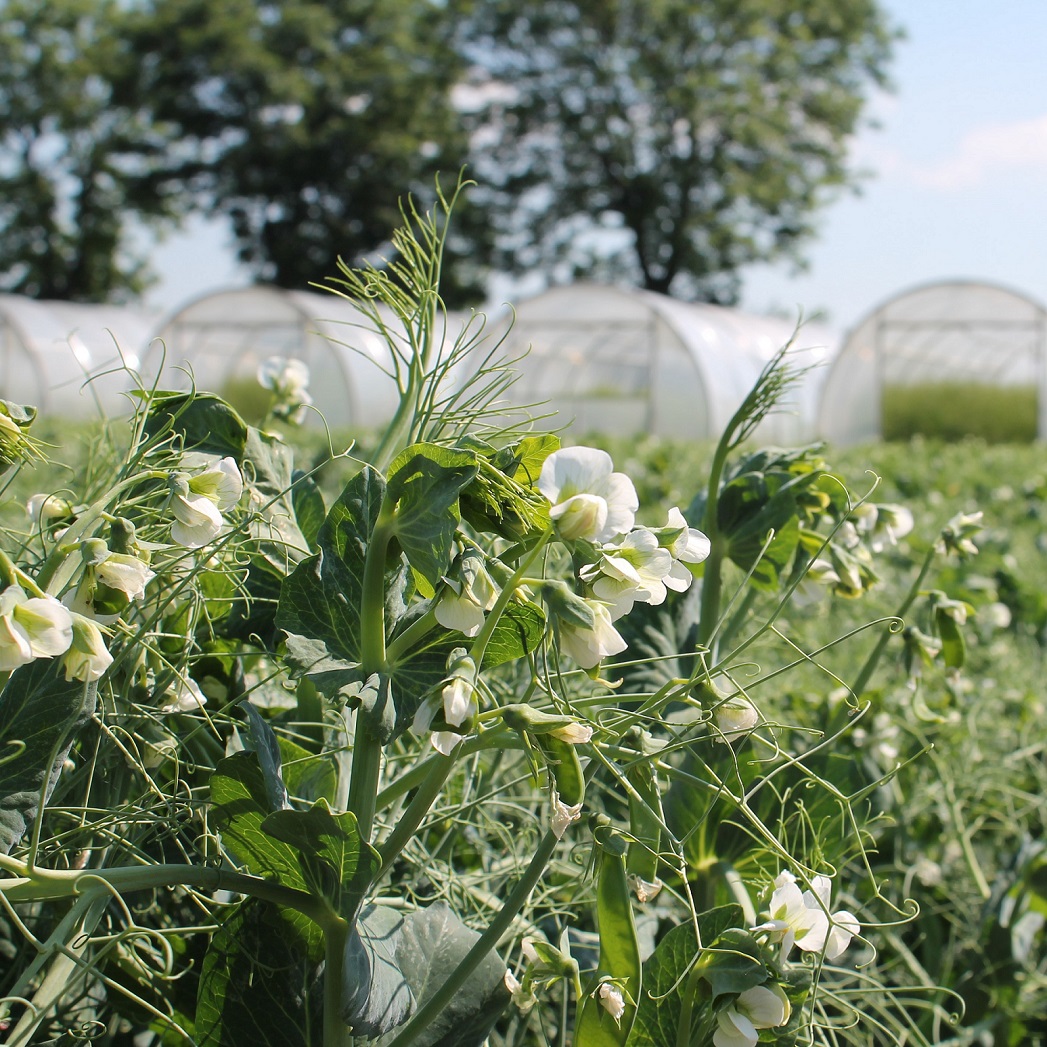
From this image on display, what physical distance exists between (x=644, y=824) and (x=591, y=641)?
0.28 meters

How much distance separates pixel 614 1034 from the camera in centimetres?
61

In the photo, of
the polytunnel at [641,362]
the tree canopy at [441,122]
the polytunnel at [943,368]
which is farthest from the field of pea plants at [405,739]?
the tree canopy at [441,122]

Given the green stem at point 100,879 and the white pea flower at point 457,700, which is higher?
the white pea flower at point 457,700

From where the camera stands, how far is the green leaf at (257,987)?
25.5 inches

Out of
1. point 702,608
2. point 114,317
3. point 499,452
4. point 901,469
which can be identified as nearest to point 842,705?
point 702,608

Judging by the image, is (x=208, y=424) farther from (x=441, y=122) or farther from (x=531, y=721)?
(x=441, y=122)

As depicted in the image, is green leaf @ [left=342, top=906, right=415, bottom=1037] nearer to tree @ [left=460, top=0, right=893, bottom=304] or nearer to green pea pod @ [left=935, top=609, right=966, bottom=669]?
green pea pod @ [left=935, top=609, right=966, bottom=669]

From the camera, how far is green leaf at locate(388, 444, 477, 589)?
547 millimetres

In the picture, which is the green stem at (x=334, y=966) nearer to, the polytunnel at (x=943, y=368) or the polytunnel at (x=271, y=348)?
the polytunnel at (x=271, y=348)

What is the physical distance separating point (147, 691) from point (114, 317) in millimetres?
19776

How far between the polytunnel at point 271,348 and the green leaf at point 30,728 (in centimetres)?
1288

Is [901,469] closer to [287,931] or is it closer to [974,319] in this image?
[287,931]

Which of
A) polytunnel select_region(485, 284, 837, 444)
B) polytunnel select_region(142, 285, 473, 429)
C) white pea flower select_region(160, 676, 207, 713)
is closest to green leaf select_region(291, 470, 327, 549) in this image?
white pea flower select_region(160, 676, 207, 713)

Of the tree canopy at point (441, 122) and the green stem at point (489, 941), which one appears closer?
the green stem at point (489, 941)
